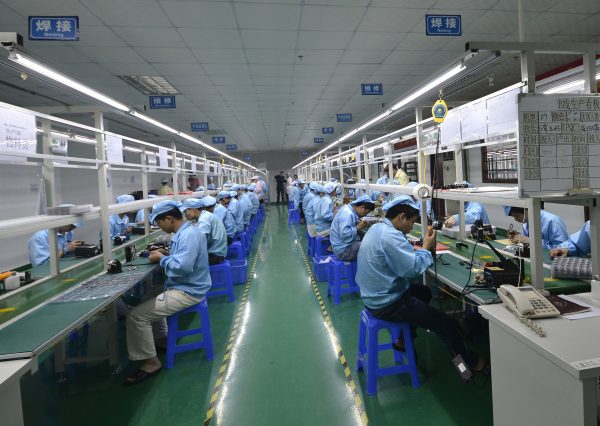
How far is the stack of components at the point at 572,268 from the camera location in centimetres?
208

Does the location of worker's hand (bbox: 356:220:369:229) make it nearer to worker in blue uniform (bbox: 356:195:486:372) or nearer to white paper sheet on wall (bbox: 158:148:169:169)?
worker in blue uniform (bbox: 356:195:486:372)

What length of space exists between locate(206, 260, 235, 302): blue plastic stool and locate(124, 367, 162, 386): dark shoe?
1656mm

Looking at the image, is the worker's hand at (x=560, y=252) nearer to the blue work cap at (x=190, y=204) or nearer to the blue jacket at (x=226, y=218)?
the blue work cap at (x=190, y=204)

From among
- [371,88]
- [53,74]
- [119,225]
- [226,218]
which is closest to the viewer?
[53,74]

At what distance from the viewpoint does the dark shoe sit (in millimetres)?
2549

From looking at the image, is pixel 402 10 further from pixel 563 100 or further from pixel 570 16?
pixel 563 100

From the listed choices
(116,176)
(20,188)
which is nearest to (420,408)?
(20,188)

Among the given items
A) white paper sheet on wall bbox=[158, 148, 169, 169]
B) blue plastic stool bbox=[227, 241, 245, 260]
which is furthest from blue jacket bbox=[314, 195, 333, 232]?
white paper sheet on wall bbox=[158, 148, 169, 169]

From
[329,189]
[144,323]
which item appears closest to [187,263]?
[144,323]

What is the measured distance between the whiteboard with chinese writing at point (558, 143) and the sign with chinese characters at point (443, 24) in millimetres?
2402

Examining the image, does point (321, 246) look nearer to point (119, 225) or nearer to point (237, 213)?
point (237, 213)

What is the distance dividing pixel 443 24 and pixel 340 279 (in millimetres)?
3402

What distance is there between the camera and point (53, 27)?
3289 mm

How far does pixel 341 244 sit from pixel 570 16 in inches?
157
